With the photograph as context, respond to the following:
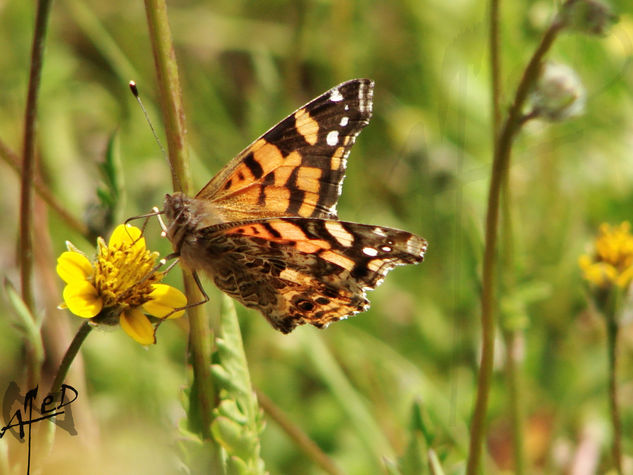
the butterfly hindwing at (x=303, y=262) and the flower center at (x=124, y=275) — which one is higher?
the butterfly hindwing at (x=303, y=262)

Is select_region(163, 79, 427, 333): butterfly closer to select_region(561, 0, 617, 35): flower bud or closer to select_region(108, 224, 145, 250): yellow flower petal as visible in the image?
select_region(108, 224, 145, 250): yellow flower petal

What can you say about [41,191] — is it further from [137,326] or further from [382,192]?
[382,192]

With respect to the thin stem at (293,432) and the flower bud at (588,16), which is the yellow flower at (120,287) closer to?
the thin stem at (293,432)

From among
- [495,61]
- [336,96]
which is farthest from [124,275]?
[495,61]

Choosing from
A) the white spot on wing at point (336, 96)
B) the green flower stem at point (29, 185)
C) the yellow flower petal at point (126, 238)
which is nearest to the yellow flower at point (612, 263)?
the white spot on wing at point (336, 96)

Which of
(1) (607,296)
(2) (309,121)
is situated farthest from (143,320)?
(1) (607,296)
